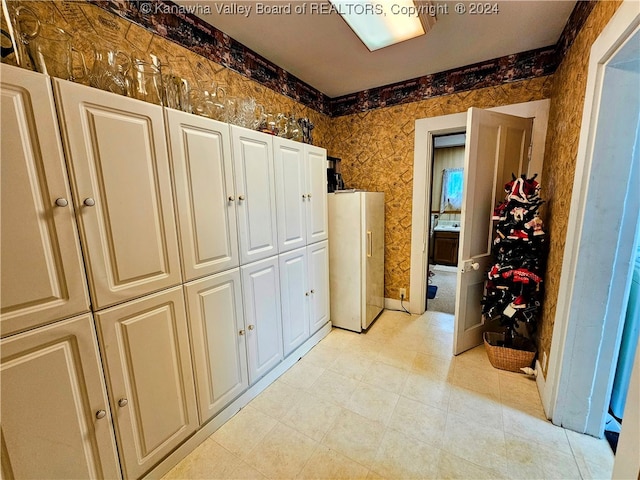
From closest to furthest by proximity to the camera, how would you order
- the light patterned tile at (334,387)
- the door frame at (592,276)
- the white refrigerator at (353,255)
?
the door frame at (592,276)
the light patterned tile at (334,387)
the white refrigerator at (353,255)

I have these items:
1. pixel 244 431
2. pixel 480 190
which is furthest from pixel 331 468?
pixel 480 190

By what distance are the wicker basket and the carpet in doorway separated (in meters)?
0.94

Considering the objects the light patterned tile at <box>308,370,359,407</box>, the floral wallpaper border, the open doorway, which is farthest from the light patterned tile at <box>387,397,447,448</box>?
the open doorway

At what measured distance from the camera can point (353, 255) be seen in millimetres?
2557

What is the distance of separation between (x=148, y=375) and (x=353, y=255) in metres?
1.84

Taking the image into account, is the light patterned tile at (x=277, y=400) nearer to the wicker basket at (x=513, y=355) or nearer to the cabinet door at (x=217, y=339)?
the cabinet door at (x=217, y=339)

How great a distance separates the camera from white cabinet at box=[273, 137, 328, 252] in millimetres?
1914

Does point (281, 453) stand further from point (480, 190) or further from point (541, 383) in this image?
point (480, 190)

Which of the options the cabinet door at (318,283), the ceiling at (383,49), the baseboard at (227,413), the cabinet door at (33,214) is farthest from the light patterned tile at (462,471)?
the ceiling at (383,49)

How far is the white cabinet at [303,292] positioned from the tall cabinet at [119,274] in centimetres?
29

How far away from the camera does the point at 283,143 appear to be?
1.89m

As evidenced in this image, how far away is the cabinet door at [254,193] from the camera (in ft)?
5.22

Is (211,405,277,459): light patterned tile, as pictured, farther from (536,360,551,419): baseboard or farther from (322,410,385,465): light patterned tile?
(536,360,551,419): baseboard

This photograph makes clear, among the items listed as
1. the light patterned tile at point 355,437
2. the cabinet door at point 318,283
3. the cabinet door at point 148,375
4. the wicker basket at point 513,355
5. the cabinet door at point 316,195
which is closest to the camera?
the cabinet door at point 148,375
